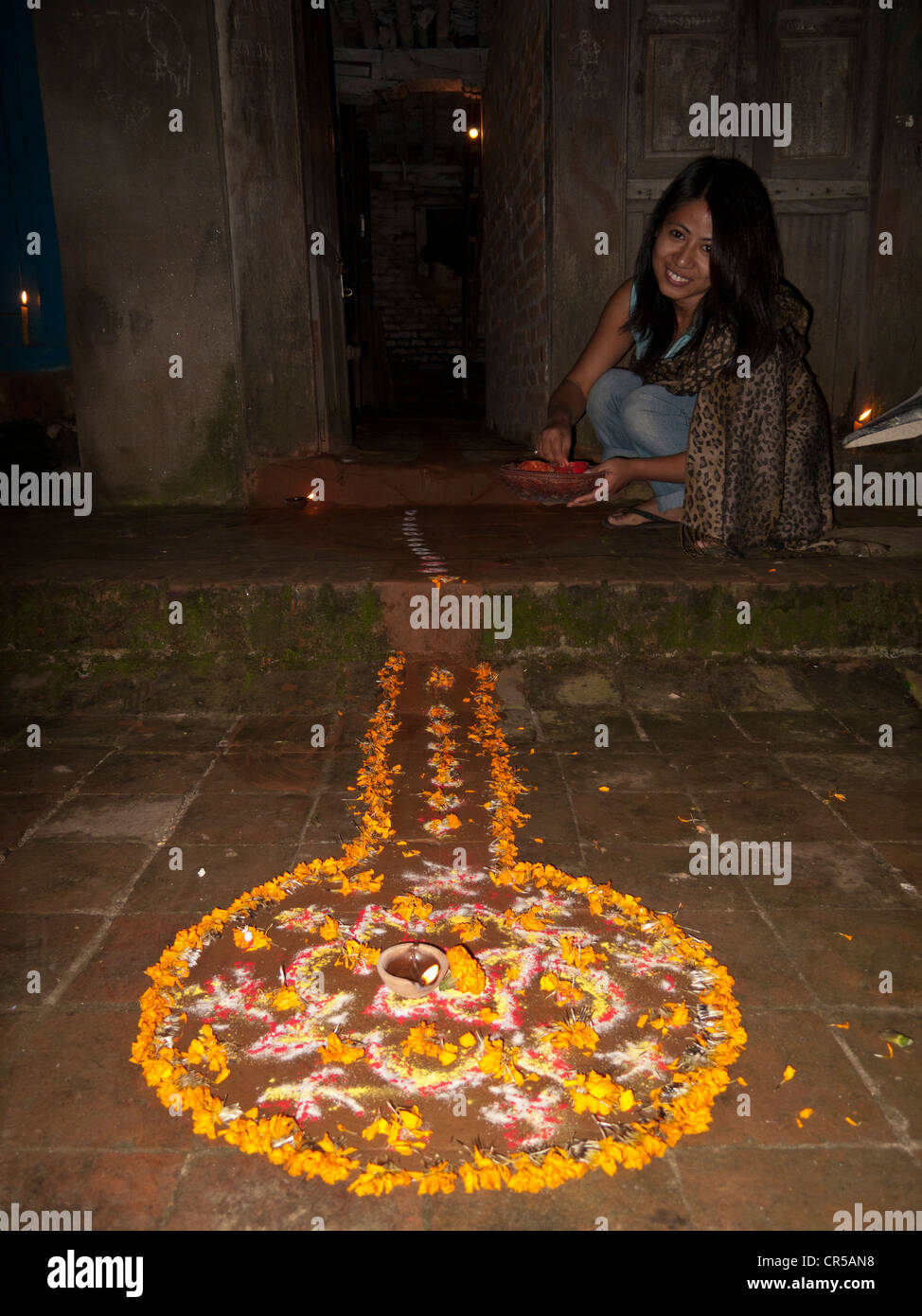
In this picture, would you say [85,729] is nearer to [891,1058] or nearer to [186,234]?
[891,1058]

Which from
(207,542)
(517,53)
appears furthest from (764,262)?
(517,53)

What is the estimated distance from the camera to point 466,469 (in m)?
5.50

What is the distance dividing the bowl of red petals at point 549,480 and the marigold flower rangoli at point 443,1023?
1.81m

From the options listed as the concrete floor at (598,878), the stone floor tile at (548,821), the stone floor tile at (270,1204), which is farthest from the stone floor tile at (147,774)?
the stone floor tile at (270,1204)

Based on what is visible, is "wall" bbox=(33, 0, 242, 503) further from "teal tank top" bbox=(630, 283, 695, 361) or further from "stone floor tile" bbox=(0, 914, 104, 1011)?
"stone floor tile" bbox=(0, 914, 104, 1011)

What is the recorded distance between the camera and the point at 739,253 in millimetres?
3410

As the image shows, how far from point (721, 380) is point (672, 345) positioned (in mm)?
458

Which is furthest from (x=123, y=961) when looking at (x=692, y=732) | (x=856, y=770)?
(x=856, y=770)

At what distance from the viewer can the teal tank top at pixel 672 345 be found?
3797 mm

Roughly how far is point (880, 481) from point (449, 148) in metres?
11.4

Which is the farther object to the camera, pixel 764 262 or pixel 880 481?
pixel 880 481

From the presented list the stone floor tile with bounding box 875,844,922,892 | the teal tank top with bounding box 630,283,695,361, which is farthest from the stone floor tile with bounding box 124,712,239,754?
the teal tank top with bounding box 630,283,695,361

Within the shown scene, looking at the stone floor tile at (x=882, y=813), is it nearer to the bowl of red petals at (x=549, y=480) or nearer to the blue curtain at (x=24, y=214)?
the bowl of red petals at (x=549, y=480)

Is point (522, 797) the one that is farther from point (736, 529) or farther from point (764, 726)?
point (736, 529)
